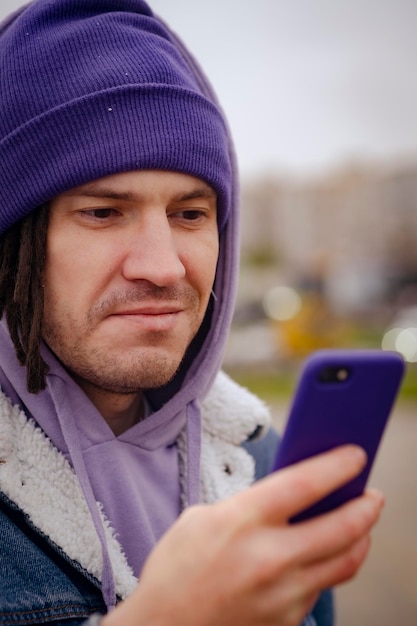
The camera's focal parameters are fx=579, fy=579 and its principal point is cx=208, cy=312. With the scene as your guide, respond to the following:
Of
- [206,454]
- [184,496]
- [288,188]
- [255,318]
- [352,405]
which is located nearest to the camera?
[352,405]

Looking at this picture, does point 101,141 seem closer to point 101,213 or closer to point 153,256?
point 101,213

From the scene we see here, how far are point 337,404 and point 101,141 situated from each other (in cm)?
103

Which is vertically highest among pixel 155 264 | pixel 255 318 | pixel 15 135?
pixel 15 135

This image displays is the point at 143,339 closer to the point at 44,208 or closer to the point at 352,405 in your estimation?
the point at 44,208

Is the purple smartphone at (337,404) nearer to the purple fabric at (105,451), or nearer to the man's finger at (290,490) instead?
the man's finger at (290,490)

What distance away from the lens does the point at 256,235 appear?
88688 mm

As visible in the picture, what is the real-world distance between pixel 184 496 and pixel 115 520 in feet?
Result: 0.99

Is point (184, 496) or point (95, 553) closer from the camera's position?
point (95, 553)

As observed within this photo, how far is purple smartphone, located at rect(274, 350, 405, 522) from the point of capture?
3.12 feet

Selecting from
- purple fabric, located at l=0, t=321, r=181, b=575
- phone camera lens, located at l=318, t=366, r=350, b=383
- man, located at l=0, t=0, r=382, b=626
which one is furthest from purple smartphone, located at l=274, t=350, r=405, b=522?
purple fabric, located at l=0, t=321, r=181, b=575

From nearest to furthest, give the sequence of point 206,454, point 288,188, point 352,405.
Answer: point 352,405 < point 206,454 < point 288,188

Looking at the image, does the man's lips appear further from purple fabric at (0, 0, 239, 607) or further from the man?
purple fabric at (0, 0, 239, 607)

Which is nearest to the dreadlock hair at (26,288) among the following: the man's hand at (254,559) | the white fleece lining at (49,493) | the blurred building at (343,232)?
the white fleece lining at (49,493)

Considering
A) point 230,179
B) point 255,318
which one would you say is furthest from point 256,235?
point 230,179
